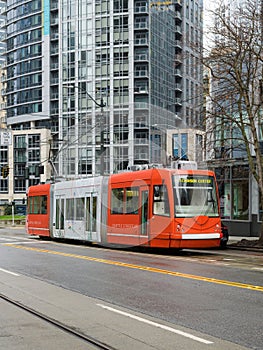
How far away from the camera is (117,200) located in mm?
24672

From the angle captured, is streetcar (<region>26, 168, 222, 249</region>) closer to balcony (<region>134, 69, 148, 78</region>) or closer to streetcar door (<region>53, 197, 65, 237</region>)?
streetcar door (<region>53, 197, 65, 237</region>)

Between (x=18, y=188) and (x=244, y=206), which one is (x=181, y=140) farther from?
(x=18, y=188)

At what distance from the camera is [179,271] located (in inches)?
624

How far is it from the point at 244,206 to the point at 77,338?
29437 millimetres

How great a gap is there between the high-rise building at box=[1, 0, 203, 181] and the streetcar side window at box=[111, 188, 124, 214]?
2005 centimetres

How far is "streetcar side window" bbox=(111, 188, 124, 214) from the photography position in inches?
955

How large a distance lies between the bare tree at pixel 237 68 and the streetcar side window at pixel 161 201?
265 inches

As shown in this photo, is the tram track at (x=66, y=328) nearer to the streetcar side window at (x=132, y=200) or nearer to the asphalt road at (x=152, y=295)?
the asphalt road at (x=152, y=295)

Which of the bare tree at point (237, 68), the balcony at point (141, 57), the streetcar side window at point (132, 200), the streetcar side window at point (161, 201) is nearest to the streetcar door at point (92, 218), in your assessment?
the streetcar side window at point (132, 200)

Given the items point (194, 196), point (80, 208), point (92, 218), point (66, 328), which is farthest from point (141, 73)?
point (66, 328)

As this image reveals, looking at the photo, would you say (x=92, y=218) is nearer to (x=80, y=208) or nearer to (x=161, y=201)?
(x=80, y=208)

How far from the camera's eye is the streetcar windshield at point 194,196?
21469 mm

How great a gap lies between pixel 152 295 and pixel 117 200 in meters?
13.2

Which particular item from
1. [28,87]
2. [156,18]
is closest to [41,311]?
[156,18]
